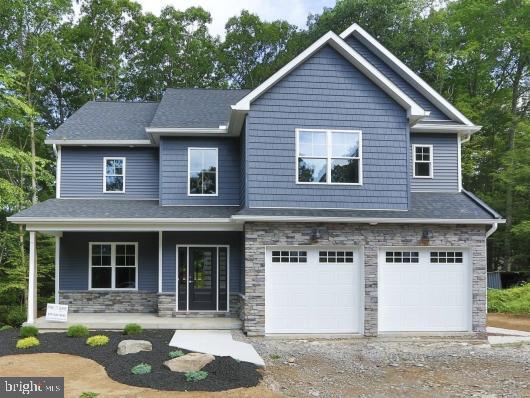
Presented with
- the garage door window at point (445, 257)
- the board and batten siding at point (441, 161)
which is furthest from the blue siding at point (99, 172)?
the garage door window at point (445, 257)

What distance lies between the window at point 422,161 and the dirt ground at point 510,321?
5251 mm

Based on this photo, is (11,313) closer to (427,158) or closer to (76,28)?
(427,158)

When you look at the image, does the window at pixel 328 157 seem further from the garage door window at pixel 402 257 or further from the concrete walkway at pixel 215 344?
the concrete walkway at pixel 215 344

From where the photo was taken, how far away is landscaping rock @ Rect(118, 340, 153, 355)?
9.99 meters

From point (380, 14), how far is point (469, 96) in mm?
7506

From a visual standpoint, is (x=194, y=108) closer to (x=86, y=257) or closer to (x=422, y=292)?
(x=86, y=257)

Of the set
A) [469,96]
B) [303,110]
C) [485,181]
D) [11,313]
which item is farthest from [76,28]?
[485,181]

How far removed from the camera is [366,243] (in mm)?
12930

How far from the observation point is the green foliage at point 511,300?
59.6 feet

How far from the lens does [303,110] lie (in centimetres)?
1324

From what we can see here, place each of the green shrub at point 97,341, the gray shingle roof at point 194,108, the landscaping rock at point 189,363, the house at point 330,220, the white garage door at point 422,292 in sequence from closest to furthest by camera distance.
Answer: the landscaping rock at point 189,363
the green shrub at point 97,341
the house at point 330,220
the white garage door at point 422,292
the gray shingle roof at point 194,108

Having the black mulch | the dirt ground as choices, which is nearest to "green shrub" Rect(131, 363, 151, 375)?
the black mulch

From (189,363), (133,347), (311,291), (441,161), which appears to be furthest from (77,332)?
(441,161)

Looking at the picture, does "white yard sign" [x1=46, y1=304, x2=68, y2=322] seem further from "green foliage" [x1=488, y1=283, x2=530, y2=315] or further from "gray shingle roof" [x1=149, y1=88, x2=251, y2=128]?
"green foliage" [x1=488, y1=283, x2=530, y2=315]
